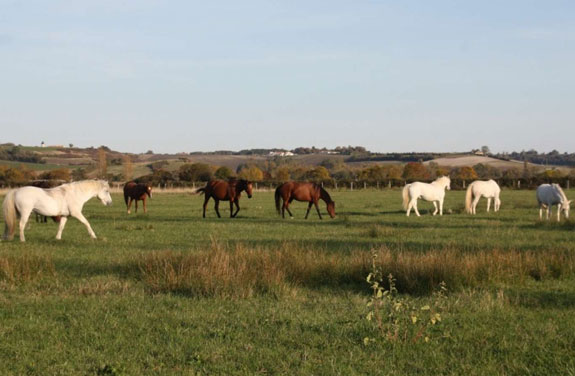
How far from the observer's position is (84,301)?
29.7 feet

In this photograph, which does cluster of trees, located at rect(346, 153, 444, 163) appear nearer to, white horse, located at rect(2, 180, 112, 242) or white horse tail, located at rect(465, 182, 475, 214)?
white horse tail, located at rect(465, 182, 475, 214)

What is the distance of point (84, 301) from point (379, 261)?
5.26 m

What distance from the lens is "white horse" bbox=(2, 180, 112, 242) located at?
16734 mm

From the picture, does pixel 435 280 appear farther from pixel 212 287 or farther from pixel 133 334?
pixel 133 334

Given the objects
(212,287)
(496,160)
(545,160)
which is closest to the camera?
(212,287)

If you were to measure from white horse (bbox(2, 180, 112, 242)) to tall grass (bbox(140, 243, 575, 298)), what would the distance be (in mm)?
6803

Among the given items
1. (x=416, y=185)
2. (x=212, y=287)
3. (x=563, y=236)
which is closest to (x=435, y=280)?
(x=212, y=287)

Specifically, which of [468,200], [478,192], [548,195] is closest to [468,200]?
[468,200]

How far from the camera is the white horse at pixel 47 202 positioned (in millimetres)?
16734

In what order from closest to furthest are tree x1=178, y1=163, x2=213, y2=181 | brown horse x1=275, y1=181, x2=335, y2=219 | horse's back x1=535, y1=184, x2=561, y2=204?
horse's back x1=535, y1=184, x2=561, y2=204, brown horse x1=275, y1=181, x2=335, y2=219, tree x1=178, y1=163, x2=213, y2=181

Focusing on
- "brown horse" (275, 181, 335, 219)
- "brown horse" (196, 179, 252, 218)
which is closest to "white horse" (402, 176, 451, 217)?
"brown horse" (275, 181, 335, 219)

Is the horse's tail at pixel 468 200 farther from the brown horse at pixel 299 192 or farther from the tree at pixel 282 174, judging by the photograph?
the tree at pixel 282 174

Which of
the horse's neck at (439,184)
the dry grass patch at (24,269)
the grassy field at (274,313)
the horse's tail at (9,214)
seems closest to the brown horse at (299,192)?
the horse's neck at (439,184)

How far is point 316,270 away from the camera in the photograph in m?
11.1
